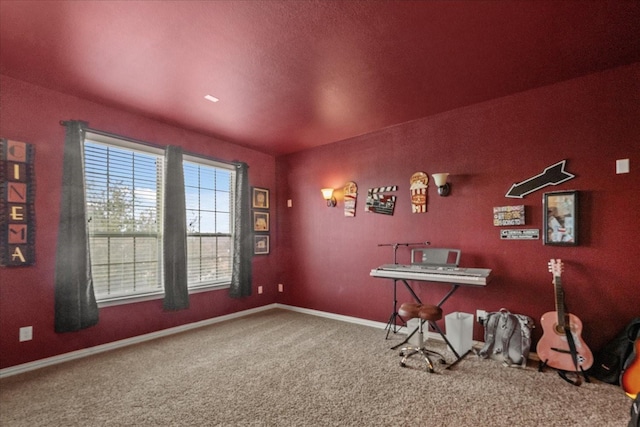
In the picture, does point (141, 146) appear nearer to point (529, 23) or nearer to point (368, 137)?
point (368, 137)

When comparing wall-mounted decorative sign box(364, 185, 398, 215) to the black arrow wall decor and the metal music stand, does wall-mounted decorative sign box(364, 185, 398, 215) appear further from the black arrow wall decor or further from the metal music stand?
the black arrow wall decor

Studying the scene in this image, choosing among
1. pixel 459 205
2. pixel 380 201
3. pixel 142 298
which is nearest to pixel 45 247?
pixel 142 298

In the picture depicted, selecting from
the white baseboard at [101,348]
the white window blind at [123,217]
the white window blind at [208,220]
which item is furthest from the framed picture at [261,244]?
the white window blind at [123,217]

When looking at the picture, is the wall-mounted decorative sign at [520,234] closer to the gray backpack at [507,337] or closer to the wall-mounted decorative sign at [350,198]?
the gray backpack at [507,337]

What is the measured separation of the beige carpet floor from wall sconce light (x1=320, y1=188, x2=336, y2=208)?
6.67 feet

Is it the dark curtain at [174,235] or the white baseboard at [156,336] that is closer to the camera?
the white baseboard at [156,336]

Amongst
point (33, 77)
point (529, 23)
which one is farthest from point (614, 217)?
point (33, 77)

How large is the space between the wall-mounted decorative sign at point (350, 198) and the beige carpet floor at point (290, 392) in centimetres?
183

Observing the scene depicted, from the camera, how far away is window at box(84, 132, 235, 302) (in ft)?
10.8

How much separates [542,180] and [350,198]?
7.32ft

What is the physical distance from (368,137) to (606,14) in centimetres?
259

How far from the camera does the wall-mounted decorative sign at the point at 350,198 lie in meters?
4.39

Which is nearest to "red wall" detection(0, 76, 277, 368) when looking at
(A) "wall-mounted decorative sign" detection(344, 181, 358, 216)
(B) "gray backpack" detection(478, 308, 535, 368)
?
(A) "wall-mounted decorative sign" detection(344, 181, 358, 216)

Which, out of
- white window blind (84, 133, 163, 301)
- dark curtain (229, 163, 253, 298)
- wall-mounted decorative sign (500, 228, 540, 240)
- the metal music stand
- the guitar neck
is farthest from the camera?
dark curtain (229, 163, 253, 298)
